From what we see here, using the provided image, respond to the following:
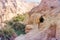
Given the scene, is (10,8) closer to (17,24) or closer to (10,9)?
(10,9)

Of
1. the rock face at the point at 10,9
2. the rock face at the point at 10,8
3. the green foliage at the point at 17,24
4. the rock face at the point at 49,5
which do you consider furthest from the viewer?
the rock face at the point at 10,8

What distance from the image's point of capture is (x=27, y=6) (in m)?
32.5

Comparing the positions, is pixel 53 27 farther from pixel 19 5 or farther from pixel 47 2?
pixel 19 5

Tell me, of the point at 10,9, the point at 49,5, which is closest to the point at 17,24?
the point at 10,9

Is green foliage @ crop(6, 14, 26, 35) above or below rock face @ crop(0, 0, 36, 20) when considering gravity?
below

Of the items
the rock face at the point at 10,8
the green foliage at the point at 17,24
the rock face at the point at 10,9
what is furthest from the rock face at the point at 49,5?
the rock face at the point at 10,8

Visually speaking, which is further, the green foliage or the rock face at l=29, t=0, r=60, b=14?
the green foliage

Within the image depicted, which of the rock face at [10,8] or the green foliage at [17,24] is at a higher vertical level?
the rock face at [10,8]

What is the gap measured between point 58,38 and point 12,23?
19510mm

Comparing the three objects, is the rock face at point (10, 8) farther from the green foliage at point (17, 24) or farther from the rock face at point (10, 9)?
the green foliage at point (17, 24)

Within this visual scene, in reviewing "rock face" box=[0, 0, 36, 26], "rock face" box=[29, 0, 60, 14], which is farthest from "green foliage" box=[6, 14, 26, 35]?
"rock face" box=[29, 0, 60, 14]

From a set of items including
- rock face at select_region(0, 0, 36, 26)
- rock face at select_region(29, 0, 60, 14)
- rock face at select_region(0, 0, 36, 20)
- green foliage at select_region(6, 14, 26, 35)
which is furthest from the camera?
rock face at select_region(0, 0, 36, 20)

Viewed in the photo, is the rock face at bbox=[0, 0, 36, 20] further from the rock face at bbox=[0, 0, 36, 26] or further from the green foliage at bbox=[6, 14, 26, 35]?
the green foliage at bbox=[6, 14, 26, 35]

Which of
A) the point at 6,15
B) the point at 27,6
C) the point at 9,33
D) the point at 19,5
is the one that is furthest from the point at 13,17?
the point at 9,33
